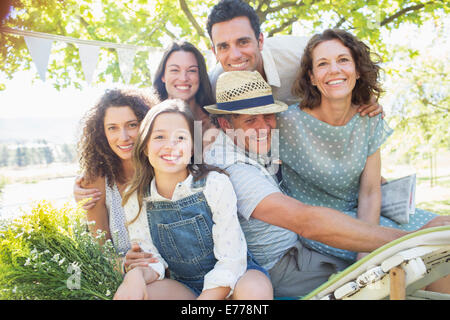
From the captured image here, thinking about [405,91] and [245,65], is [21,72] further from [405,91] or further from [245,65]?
[405,91]

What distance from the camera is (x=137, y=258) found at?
1.77m

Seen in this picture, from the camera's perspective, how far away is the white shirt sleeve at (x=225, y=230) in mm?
1669

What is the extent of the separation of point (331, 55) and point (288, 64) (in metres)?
0.60

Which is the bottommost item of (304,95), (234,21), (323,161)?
(323,161)

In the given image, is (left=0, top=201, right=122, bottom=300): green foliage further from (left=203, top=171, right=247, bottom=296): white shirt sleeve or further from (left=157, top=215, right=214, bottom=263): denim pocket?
(left=203, top=171, right=247, bottom=296): white shirt sleeve

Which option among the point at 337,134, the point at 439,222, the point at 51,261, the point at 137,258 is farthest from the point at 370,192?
the point at 51,261

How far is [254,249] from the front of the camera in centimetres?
204

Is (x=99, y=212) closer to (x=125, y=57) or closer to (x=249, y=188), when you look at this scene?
(x=249, y=188)

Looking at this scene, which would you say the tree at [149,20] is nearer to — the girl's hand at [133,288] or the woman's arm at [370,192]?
the woman's arm at [370,192]

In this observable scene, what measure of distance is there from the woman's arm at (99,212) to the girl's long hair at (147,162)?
41 cm

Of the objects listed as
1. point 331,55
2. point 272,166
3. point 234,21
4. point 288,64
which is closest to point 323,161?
point 272,166

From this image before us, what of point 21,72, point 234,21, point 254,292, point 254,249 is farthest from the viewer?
point 21,72

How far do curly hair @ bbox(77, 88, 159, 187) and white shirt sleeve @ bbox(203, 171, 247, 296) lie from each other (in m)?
0.74
